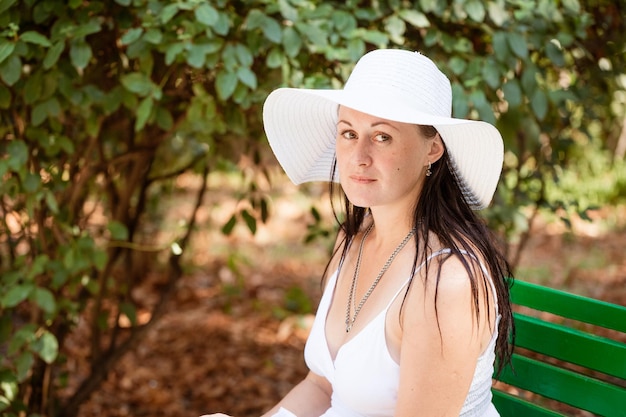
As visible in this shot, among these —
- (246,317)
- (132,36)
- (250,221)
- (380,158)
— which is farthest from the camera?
(246,317)

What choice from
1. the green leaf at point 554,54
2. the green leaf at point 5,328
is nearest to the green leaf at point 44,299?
the green leaf at point 5,328

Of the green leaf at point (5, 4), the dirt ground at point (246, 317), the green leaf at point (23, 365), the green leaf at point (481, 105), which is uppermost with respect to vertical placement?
the green leaf at point (5, 4)

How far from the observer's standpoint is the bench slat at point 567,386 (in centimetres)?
188

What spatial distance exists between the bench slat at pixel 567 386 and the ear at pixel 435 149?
2.03ft

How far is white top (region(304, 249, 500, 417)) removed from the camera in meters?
1.78

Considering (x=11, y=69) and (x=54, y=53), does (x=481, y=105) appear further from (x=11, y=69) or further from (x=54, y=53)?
(x=11, y=69)

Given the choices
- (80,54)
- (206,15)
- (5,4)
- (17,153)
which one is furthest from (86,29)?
(17,153)

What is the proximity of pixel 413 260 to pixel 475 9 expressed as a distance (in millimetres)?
942

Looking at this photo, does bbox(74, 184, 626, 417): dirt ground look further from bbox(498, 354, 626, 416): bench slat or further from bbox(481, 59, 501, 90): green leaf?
bbox(498, 354, 626, 416): bench slat

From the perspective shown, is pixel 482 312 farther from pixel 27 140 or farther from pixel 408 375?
pixel 27 140

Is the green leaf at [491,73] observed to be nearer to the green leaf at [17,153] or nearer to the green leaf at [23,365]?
the green leaf at [17,153]

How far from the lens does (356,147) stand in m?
1.81

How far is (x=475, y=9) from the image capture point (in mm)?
2396

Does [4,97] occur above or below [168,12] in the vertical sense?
below
